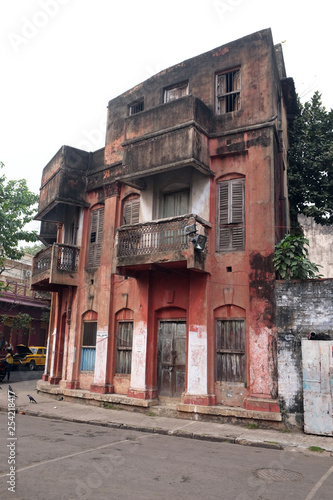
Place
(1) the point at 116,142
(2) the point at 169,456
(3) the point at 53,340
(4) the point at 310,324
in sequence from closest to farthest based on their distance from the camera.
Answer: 1. (2) the point at 169,456
2. (4) the point at 310,324
3. (1) the point at 116,142
4. (3) the point at 53,340

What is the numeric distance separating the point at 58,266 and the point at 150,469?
33.1ft

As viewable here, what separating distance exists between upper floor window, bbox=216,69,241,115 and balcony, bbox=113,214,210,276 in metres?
4.15

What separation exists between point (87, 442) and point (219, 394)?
4347 millimetres

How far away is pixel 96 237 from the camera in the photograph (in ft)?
52.7

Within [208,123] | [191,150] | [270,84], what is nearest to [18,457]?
[191,150]

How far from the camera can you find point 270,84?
42.1ft

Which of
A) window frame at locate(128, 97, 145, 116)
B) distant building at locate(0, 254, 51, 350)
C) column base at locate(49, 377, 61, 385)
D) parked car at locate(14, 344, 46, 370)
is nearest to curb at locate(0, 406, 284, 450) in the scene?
column base at locate(49, 377, 61, 385)

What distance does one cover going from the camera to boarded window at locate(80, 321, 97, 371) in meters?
15.0

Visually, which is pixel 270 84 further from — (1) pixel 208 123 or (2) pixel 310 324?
(2) pixel 310 324

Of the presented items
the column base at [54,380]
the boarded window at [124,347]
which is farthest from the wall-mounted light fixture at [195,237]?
the column base at [54,380]

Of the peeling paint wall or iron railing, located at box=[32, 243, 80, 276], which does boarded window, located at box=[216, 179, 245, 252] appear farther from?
iron railing, located at box=[32, 243, 80, 276]

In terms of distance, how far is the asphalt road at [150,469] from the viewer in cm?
562

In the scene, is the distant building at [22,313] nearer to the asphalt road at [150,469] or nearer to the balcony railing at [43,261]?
the balcony railing at [43,261]

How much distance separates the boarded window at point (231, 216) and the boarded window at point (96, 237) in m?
5.14
